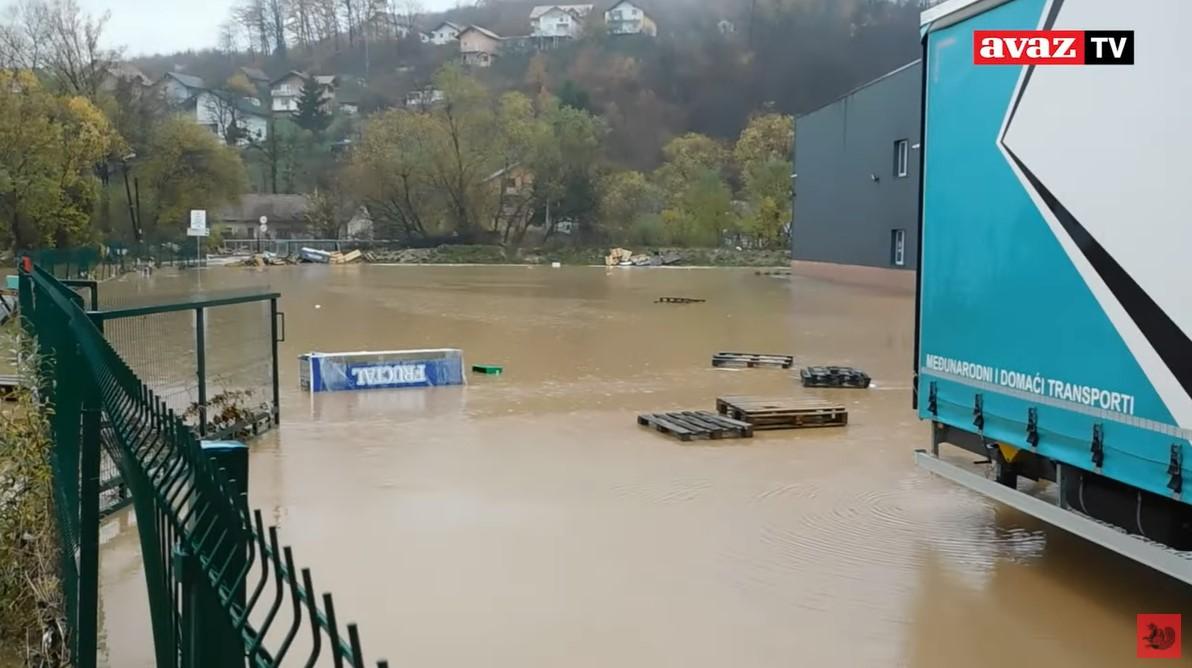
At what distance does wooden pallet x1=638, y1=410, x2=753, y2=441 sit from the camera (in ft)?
40.1

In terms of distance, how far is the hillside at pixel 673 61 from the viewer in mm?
150750

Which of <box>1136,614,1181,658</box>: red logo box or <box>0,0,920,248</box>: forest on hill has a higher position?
<box>0,0,920,248</box>: forest on hill

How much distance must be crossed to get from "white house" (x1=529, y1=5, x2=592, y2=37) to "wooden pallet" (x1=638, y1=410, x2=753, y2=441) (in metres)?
182

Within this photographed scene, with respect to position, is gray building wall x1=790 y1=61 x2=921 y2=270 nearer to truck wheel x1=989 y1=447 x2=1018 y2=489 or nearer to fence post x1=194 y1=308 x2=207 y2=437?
fence post x1=194 y1=308 x2=207 y2=437

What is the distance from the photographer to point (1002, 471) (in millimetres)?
7383

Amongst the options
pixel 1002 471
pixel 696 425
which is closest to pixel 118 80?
pixel 696 425

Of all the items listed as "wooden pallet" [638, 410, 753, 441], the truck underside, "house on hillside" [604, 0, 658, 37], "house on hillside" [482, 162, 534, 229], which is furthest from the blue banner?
"house on hillside" [604, 0, 658, 37]

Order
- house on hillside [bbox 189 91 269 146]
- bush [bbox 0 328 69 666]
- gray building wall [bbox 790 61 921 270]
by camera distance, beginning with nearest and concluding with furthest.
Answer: bush [bbox 0 328 69 666]
gray building wall [bbox 790 61 921 270]
house on hillside [bbox 189 91 269 146]

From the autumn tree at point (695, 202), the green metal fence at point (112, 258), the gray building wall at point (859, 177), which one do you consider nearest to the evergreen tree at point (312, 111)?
the autumn tree at point (695, 202)

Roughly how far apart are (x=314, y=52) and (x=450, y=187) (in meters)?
104

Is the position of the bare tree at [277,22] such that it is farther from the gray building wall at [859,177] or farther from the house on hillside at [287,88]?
the gray building wall at [859,177]

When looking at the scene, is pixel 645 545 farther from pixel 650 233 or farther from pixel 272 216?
pixel 272 216

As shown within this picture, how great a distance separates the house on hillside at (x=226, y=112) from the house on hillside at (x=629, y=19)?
66380 mm

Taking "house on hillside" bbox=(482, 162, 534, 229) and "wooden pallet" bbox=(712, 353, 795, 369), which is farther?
"house on hillside" bbox=(482, 162, 534, 229)
